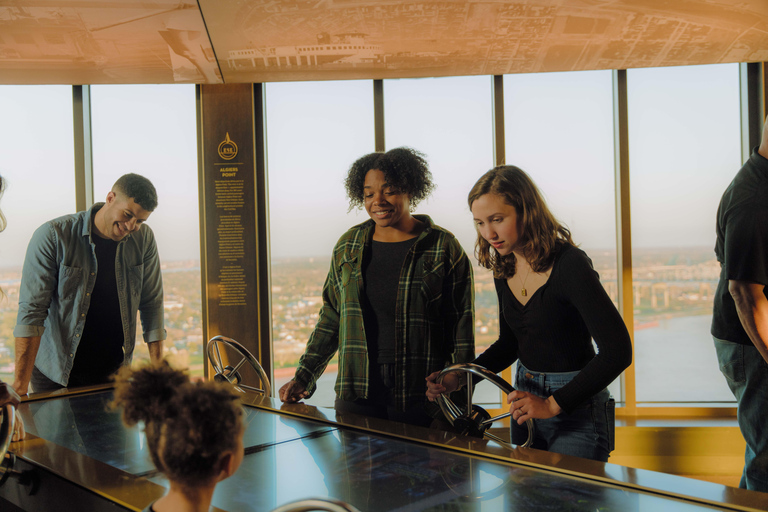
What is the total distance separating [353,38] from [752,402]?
112 inches

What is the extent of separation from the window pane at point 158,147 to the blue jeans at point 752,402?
12.3 ft

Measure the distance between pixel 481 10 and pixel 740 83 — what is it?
2.53 meters

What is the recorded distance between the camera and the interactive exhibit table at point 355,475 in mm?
1040

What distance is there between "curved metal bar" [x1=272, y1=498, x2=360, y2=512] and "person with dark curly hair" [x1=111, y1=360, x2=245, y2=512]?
0.09m

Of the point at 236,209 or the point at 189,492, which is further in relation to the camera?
the point at 236,209

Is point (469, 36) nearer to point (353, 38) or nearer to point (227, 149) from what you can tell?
point (353, 38)

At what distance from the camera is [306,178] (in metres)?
4.53

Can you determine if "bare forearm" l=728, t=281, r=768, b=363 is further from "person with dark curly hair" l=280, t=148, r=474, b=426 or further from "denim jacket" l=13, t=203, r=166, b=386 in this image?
"denim jacket" l=13, t=203, r=166, b=386

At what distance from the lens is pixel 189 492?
73 centimetres

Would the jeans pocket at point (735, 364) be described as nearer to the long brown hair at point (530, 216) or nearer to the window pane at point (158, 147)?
the long brown hair at point (530, 216)

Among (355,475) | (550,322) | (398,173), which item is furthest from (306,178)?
(355,475)

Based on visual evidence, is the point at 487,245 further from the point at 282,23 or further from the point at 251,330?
the point at 251,330

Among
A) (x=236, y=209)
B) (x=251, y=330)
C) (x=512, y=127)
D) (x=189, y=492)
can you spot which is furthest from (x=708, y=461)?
(x=189, y=492)

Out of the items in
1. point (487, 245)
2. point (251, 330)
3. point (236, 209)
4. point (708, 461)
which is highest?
point (236, 209)
